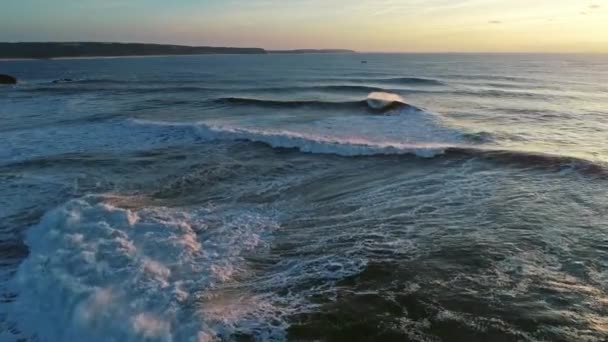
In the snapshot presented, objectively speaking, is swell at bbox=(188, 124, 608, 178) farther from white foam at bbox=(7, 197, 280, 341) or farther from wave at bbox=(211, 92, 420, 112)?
wave at bbox=(211, 92, 420, 112)

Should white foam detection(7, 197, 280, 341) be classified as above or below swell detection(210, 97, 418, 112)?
below

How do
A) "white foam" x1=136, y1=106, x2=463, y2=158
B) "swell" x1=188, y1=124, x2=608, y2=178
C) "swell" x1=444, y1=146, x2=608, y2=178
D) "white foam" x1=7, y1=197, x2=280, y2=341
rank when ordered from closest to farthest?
"white foam" x1=7, y1=197, x2=280, y2=341 → "swell" x1=444, y1=146, x2=608, y2=178 → "swell" x1=188, y1=124, x2=608, y2=178 → "white foam" x1=136, y1=106, x2=463, y2=158

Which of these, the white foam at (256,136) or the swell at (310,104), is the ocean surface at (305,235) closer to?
the white foam at (256,136)

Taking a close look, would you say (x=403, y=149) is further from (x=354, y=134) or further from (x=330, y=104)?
(x=330, y=104)

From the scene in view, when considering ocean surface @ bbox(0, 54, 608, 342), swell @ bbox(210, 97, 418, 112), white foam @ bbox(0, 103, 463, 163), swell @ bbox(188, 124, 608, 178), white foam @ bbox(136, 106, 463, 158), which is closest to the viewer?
ocean surface @ bbox(0, 54, 608, 342)

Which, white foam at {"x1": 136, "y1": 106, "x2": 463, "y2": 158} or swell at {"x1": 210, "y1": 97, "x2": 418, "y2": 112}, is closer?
white foam at {"x1": 136, "y1": 106, "x2": 463, "y2": 158}

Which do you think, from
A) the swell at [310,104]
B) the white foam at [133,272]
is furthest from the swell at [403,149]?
the swell at [310,104]

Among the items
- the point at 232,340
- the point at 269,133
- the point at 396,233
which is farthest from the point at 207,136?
the point at 232,340

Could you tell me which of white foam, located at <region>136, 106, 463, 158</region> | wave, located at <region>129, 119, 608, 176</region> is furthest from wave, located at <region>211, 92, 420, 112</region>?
wave, located at <region>129, 119, 608, 176</region>
